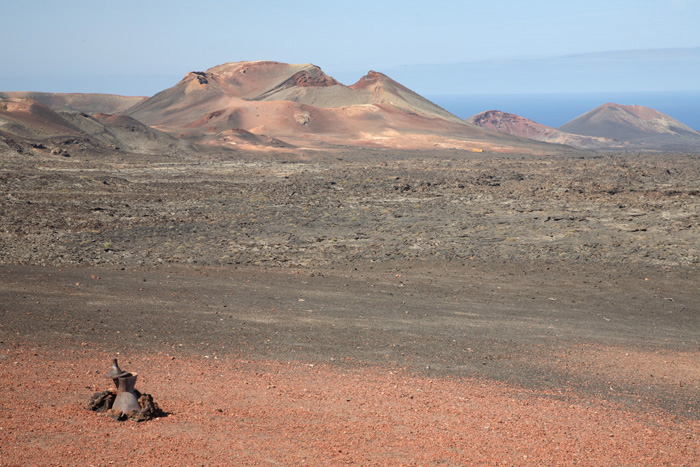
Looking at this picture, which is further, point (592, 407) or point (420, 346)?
point (420, 346)

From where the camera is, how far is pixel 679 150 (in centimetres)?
7506

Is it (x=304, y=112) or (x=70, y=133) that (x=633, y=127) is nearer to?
(x=304, y=112)

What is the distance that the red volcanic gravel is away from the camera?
19.5 ft

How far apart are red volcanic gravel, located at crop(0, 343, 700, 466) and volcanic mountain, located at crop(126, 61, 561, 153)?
5169 cm

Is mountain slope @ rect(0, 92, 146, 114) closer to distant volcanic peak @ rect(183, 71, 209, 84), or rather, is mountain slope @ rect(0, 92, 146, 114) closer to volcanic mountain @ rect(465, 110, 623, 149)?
distant volcanic peak @ rect(183, 71, 209, 84)

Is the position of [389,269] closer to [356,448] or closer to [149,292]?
[149,292]

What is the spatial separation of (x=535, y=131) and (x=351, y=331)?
99154mm

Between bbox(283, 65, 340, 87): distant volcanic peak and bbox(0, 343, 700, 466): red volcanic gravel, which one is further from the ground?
bbox(283, 65, 340, 87): distant volcanic peak

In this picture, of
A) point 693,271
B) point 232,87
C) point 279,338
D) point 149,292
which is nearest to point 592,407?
point 279,338

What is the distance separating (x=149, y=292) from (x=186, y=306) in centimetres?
128

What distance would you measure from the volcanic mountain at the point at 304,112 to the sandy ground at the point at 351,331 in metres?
39.3

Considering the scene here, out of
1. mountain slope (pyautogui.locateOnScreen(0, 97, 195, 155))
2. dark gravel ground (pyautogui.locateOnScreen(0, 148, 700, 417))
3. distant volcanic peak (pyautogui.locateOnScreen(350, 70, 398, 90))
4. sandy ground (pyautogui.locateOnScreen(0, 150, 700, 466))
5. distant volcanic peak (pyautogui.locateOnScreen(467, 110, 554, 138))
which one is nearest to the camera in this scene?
sandy ground (pyautogui.locateOnScreen(0, 150, 700, 466))

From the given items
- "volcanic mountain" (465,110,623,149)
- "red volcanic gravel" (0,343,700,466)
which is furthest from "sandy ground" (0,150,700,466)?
"volcanic mountain" (465,110,623,149)

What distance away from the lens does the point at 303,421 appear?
6.92m
